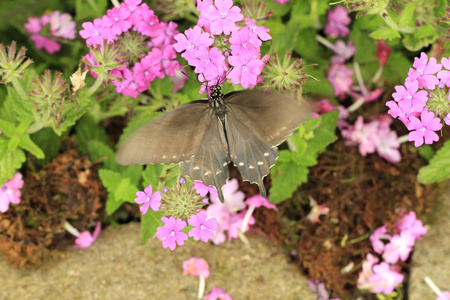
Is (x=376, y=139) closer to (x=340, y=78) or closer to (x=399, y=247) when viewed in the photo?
(x=340, y=78)

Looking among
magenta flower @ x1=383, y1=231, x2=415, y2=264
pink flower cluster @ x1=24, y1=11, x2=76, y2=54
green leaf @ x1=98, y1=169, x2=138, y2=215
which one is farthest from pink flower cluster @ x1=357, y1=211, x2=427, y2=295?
pink flower cluster @ x1=24, y1=11, x2=76, y2=54

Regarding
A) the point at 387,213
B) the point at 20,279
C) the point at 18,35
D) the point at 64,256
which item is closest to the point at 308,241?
the point at 387,213

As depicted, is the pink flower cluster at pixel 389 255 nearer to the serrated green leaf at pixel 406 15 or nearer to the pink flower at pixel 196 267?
the pink flower at pixel 196 267

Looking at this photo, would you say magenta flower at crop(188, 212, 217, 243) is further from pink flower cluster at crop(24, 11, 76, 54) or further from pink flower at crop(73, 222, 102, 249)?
pink flower cluster at crop(24, 11, 76, 54)


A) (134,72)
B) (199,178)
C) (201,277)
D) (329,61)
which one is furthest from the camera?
(329,61)

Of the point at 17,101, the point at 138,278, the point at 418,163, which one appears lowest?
the point at 138,278

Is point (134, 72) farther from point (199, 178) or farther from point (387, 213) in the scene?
point (387, 213)
